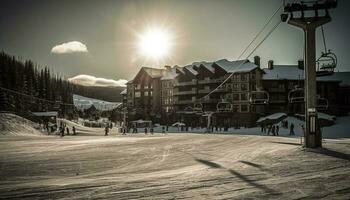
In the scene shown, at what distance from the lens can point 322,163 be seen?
13.9 m

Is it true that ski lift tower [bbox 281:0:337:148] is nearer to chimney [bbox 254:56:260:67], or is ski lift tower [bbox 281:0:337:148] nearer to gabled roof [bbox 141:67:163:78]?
chimney [bbox 254:56:260:67]

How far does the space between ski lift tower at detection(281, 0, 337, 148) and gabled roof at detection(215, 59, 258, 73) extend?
2044 inches

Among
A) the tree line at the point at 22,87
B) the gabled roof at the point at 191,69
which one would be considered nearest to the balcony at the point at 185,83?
the gabled roof at the point at 191,69

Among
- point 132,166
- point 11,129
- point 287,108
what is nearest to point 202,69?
point 287,108

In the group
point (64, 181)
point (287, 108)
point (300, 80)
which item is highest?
point (300, 80)

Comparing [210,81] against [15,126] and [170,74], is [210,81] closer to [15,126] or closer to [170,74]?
[170,74]

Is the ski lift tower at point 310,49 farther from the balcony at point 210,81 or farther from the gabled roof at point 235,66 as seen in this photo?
the balcony at point 210,81

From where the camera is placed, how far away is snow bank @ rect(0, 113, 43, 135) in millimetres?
55500

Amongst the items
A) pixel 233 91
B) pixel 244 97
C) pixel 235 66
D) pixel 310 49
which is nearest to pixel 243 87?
pixel 244 97

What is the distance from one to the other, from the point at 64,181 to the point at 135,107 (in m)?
85.9

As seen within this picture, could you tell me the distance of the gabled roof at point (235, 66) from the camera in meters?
74.0

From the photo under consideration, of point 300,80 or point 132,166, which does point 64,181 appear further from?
point 300,80

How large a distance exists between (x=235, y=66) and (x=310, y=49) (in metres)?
59.1

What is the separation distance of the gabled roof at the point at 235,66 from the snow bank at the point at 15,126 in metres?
42.4
